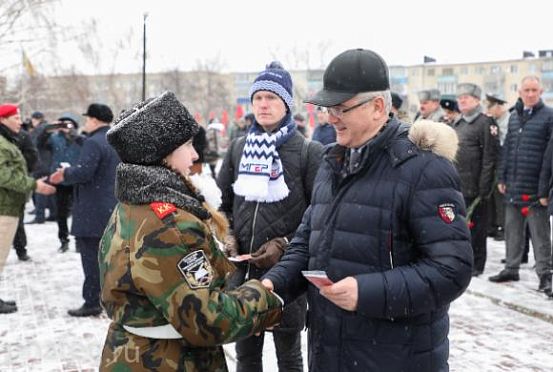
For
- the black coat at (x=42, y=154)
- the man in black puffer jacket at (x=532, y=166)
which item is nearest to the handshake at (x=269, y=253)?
the man in black puffer jacket at (x=532, y=166)

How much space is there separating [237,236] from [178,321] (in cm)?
158

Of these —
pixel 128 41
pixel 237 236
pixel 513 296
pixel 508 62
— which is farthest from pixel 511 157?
pixel 508 62

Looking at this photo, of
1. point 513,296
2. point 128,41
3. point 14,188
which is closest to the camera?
point 14,188

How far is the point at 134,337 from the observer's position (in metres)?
2.16

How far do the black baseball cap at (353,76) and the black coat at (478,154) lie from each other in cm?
554

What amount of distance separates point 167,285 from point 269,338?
3588mm

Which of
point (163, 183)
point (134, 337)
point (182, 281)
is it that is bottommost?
point (134, 337)

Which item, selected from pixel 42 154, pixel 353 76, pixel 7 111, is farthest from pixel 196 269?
pixel 42 154

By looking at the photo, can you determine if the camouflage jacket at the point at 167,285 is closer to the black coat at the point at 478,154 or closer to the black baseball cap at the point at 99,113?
the black baseball cap at the point at 99,113

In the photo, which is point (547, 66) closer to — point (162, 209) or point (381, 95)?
point (381, 95)

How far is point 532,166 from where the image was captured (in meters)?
6.57

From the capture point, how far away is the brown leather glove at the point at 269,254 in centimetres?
322

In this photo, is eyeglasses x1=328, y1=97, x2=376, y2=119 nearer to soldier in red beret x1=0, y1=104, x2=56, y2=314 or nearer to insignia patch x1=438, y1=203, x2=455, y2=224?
insignia patch x1=438, y1=203, x2=455, y2=224

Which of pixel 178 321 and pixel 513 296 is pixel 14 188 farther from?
pixel 513 296
